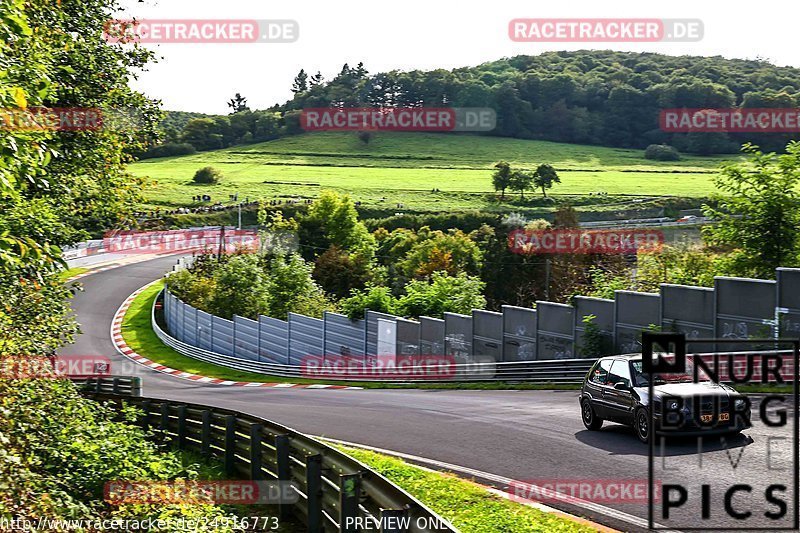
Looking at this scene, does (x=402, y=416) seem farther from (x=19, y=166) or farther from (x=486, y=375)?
(x=19, y=166)

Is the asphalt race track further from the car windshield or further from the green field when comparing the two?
the green field

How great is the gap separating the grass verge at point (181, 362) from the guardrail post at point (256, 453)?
45.0 ft

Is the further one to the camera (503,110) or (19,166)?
(503,110)

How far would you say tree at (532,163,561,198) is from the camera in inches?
4963

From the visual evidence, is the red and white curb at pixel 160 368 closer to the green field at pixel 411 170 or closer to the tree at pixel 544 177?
the green field at pixel 411 170

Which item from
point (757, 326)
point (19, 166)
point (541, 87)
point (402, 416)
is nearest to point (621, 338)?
point (757, 326)

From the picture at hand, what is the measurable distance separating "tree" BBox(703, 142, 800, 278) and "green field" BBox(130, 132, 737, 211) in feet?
289

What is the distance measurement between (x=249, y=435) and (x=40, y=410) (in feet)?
10.9

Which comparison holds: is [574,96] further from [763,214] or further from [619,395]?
[619,395]

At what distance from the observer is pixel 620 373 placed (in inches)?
571

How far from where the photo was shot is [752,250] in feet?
89.3

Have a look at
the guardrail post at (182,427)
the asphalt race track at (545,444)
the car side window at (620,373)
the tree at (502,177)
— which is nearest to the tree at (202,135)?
the tree at (502,177)

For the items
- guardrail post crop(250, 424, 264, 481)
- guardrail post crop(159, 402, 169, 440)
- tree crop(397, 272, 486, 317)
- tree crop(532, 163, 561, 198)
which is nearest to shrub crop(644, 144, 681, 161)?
tree crop(532, 163, 561, 198)

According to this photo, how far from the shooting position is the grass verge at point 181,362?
28.5m
